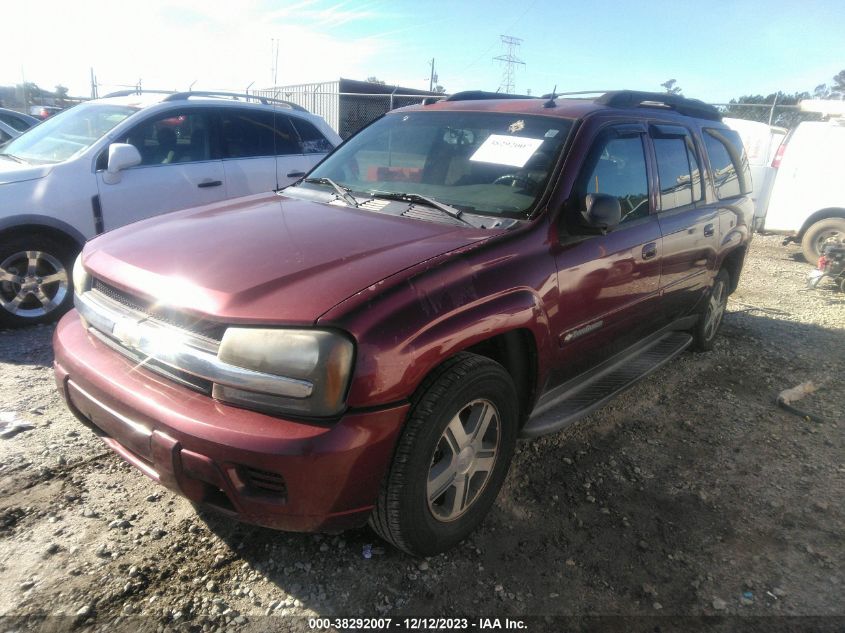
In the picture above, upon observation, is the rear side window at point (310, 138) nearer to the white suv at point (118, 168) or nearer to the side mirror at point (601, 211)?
the white suv at point (118, 168)

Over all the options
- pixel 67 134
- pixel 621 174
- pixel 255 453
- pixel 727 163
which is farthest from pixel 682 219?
pixel 67 134

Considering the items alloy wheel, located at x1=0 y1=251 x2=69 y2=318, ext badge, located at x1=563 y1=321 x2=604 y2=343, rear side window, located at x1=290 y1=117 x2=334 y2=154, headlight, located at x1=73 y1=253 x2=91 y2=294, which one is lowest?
alloy wheel, located at x1=0 y1=251 x2=69 y2=318

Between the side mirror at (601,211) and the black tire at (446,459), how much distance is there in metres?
0.87

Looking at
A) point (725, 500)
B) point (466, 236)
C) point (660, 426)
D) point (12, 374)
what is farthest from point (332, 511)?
point (12, 374)

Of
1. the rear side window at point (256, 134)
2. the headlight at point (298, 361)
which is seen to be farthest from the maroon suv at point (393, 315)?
the rear side window at point (256, 134)

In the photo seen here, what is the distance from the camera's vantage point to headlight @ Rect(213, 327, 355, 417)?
1.78 m

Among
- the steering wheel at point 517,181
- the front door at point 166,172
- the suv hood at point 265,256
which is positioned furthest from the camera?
the front door at point 166,172

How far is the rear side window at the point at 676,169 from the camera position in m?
3.51

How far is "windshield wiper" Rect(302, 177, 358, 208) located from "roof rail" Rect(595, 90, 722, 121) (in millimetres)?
1537

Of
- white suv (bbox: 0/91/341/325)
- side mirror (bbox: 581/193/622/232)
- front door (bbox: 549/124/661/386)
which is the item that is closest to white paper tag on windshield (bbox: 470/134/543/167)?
front door (bbox: 549/124/661/386)

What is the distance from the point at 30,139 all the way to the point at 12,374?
2.63 metres

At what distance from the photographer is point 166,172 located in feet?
16.8

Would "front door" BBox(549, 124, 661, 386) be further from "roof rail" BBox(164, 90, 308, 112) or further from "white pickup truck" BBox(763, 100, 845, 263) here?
"white pickup truck" BBox(763, 100, 845, 263)

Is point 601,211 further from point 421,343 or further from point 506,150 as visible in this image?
point 421,343
